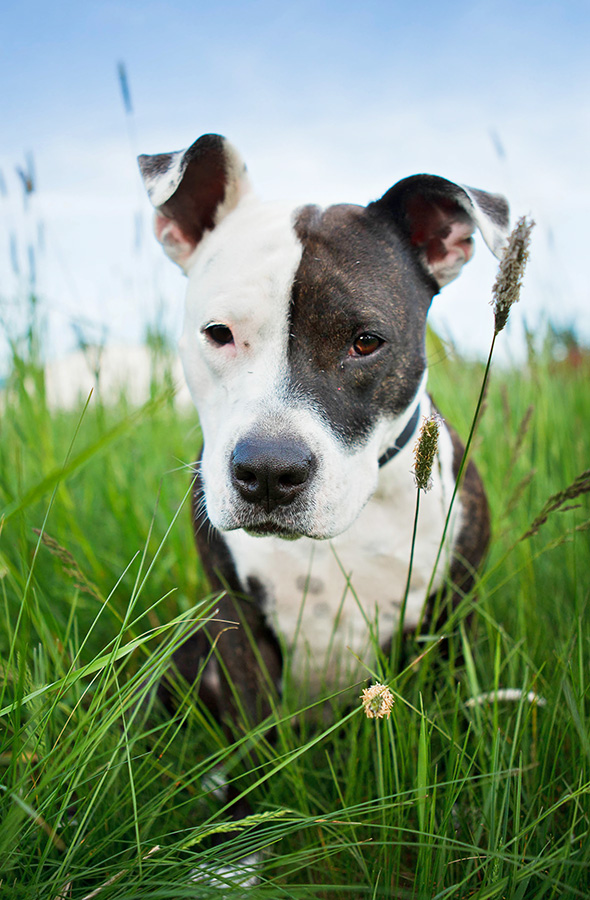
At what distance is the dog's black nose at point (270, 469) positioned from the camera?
4.81 ft

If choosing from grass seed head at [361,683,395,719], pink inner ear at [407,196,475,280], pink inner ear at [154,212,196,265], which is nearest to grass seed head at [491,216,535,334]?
grass seed head at [361,683,395,719]

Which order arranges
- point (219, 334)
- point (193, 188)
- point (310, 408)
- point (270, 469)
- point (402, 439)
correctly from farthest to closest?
point (193, 188), point (402, 439), point (219, 334), point (310, 408), point (270, 469)

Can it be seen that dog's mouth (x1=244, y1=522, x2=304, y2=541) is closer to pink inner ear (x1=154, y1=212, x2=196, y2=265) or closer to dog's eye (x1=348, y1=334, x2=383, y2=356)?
dog's eye (x1=348, y1=334, x2=383, y2=356)

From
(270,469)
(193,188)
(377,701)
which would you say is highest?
(193,188)

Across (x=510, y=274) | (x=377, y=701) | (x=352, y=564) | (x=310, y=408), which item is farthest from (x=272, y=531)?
(x=510, y=274)

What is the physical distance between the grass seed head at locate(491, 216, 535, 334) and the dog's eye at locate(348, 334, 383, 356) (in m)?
0.56

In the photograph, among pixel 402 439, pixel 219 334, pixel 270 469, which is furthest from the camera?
pixel 402 439

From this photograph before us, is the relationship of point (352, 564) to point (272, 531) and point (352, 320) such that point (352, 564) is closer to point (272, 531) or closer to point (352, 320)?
point (272, 531)

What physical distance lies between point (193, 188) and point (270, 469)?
1.14 metres

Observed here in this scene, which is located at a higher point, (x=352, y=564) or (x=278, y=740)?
(x=352, y=564)

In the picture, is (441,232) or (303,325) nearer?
(303,325)

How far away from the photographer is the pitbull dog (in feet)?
5.15

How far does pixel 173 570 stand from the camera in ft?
9.32

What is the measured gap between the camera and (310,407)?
1.57 m
